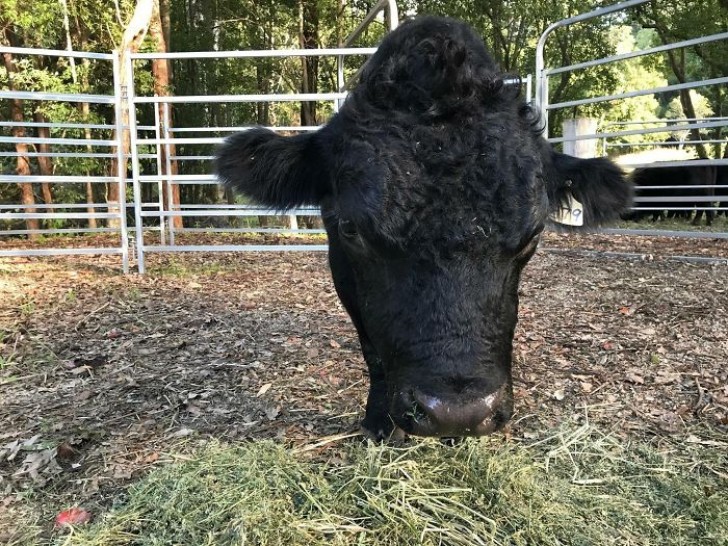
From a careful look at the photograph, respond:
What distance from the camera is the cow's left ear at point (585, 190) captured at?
9.86 ft

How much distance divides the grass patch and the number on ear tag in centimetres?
129

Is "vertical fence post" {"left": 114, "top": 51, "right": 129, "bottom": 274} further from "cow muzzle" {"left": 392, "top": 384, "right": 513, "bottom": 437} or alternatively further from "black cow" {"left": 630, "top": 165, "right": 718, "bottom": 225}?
"black cow" {"left": 630, "top": 165, "right": 718, "bottom": 225}

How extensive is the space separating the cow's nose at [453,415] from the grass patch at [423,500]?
44cm

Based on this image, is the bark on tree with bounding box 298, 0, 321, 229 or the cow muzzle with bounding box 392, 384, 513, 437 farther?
the bark on tree with bounding box 298, 0, 321, 229

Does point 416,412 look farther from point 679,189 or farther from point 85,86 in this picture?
point 679,189

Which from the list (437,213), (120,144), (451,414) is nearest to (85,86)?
(120,144)

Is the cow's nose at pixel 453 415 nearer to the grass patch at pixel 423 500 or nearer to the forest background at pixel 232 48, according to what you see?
the grass patch at pixel 423 500

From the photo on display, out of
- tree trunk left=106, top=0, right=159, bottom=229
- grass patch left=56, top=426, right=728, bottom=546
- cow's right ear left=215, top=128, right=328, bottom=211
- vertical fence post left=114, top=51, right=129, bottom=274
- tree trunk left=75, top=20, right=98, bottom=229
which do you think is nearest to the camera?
grass patch left=56, top=426, right=728, bottom=546

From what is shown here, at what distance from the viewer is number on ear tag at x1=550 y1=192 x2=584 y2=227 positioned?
3174 mm

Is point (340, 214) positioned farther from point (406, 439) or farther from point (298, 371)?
point (298, 371)

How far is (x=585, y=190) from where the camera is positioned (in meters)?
3.08

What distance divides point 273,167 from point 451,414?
1564mm

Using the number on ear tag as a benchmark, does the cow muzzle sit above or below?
below

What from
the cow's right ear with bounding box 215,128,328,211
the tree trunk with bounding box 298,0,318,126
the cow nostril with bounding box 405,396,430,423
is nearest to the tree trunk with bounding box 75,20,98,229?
the tree trunk with bounding box 298,0,318,126
